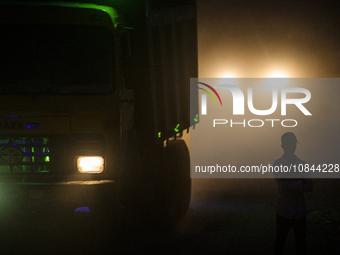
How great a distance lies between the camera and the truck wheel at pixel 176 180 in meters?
6.30

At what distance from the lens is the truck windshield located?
491cm

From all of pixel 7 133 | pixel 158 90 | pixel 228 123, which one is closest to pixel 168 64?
pixel 158 90

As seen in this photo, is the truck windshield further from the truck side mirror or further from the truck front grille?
the truck front grille

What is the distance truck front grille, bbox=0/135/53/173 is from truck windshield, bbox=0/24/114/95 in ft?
1.86

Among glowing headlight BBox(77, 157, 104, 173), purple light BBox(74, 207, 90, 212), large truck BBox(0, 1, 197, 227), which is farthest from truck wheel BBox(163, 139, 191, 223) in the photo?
glowing headlight BBox(77, 157, 104, 173)

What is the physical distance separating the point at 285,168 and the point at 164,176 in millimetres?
2501

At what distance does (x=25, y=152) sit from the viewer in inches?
193

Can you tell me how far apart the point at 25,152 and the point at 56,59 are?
118 centimetres

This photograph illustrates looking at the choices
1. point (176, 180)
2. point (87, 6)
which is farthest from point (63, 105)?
point (176, 180)

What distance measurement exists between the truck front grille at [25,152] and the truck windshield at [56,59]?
57 cm

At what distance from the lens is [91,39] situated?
16.4ft

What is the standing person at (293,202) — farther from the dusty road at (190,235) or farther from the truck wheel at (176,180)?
the truck wheel at (176,180)

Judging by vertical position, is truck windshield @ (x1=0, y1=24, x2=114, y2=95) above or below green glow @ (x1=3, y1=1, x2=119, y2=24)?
below

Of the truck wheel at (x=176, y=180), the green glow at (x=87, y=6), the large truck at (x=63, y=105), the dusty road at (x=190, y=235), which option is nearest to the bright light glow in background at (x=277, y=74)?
the dusty road at (x=190, y=235)
